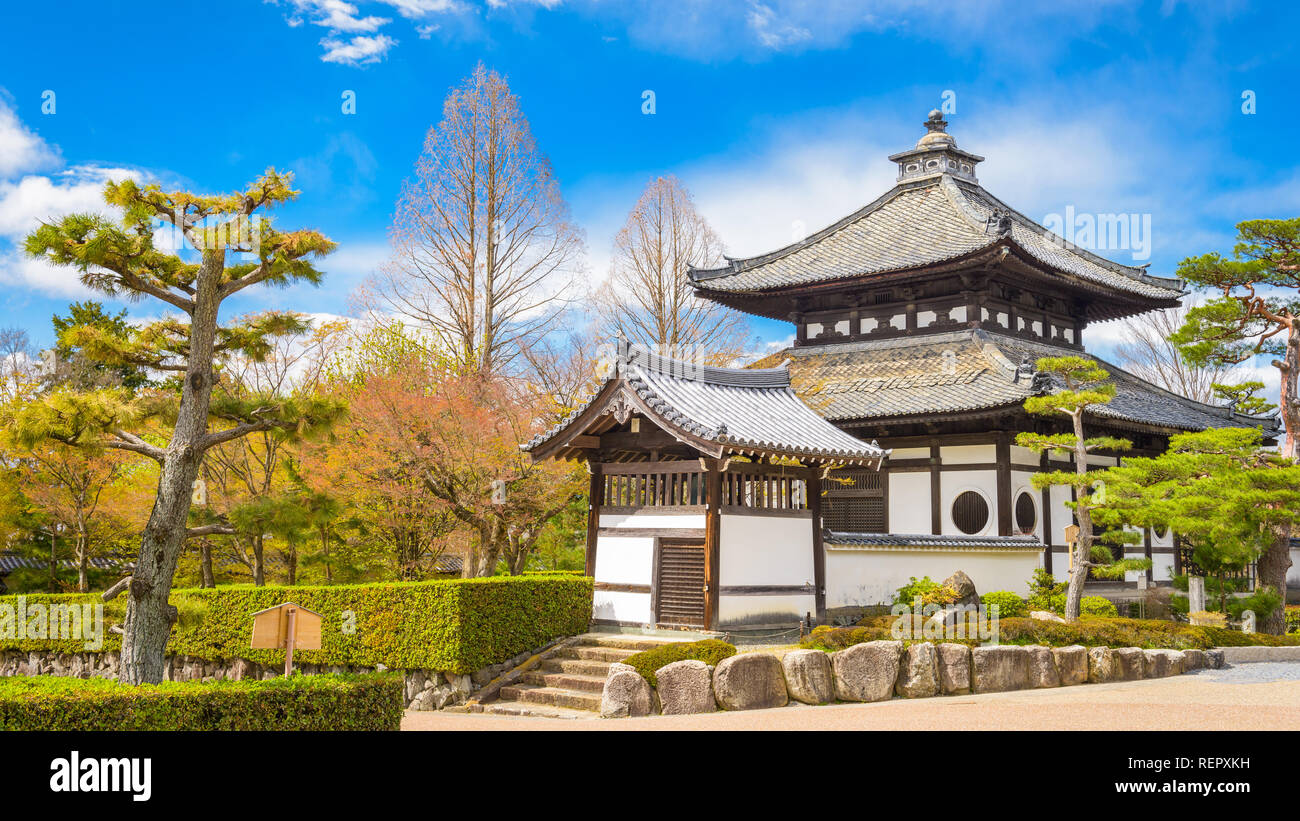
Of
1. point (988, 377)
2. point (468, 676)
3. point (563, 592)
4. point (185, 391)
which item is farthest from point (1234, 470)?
point (185, 391)

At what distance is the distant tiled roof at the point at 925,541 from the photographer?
17797 millimetres

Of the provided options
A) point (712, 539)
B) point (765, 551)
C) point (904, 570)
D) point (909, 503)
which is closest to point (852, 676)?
point (712, 539)

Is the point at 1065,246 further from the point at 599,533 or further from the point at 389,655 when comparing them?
the point at 389,655

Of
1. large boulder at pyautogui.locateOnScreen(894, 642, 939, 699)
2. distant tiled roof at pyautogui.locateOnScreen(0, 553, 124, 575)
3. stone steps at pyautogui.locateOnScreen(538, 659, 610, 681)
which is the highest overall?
distant tiled roof at pyautogui.locateOnScreen(0, 553, 124, 575)

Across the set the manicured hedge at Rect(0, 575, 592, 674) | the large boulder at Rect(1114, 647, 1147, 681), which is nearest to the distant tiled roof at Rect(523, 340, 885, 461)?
the manicured hedge at Rect(0, 575, 592, 674)

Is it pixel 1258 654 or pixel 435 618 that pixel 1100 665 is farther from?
pixel 435 618

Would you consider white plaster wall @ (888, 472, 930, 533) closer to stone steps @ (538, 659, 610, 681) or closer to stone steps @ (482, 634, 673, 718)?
stone steps @ (482, 634, 673, 718)

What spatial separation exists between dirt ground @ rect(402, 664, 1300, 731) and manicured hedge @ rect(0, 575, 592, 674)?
1.22 m

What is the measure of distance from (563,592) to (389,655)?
300 centimetres

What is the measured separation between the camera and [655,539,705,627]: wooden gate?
52.1ft

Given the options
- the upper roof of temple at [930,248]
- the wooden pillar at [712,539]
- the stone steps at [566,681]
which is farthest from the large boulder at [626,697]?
the upper roof of temple at [930,248]

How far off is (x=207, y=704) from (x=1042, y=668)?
11674 millimetres

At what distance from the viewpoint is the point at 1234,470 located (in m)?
19.1

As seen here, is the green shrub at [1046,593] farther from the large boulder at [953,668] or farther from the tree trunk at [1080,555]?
the large boulder at [953,668]
